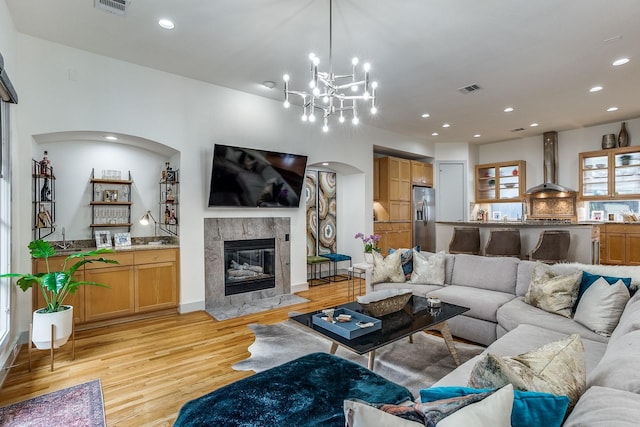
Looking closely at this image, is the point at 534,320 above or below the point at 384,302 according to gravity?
below

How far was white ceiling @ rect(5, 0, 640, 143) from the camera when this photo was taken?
2.89m

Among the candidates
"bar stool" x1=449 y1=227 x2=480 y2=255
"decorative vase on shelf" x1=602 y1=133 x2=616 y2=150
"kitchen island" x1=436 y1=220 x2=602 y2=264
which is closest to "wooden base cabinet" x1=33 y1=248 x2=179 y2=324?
"bar stool" x1=449 y1=227 x2=480 y2=255

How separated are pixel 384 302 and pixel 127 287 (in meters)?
3.13

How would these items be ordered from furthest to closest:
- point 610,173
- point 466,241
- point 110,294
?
point 610,173
point 466,241
point 110,294

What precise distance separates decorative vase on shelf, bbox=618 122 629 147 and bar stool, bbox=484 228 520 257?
335 cm

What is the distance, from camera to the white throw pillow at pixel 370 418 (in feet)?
2.87

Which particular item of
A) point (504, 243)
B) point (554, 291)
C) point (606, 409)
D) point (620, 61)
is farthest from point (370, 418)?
point (504, 243)

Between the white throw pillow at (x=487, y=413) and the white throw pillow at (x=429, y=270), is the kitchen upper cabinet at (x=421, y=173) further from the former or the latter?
the white throw pillow at (x=487, y=413)

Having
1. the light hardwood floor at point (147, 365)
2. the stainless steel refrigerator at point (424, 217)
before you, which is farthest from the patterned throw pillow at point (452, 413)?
the stainless steel refrigerator at point (424, 217)

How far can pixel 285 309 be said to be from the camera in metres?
4.57

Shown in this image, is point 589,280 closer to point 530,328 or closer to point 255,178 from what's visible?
point 530,328

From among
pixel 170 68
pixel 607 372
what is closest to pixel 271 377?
pixel 607 372

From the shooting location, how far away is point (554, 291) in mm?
2814

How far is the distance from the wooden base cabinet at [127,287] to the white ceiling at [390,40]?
2.40 metres
